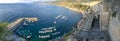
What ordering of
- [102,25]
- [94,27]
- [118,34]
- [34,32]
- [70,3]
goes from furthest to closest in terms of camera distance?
[70,3] < [34,32] < [94,27] < [102,25] < [118,34]

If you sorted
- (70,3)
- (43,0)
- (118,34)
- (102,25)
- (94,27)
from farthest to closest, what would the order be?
(43,0) < (70,3) < (94,27) < (102,25) < (118,34)

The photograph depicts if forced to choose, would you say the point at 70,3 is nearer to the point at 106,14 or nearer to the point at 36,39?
the point at 36,39

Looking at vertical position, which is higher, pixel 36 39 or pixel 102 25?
pixel 102 25

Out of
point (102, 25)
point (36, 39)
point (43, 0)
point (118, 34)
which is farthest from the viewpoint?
point (43, 0)

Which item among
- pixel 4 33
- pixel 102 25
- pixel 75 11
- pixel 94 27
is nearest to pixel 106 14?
pixel 102 25

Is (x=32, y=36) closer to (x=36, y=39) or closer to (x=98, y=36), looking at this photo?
(x=36, y=39)

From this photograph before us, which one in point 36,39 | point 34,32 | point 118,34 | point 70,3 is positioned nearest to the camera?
point 118,34

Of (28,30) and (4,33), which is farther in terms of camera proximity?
(28,30)

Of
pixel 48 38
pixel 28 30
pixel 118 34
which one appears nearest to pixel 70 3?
pixel 28 30

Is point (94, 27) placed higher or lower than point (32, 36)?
higher
